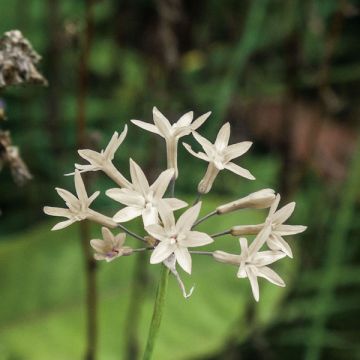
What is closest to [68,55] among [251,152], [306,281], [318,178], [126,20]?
[126,20]

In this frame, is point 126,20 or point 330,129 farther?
point 330,129

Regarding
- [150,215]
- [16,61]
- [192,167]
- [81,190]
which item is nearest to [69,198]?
[81,190]

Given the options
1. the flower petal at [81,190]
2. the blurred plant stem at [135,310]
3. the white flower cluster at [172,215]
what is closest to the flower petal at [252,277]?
the white flower cluster at [172,215]

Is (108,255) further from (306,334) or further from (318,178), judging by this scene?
(318,178)

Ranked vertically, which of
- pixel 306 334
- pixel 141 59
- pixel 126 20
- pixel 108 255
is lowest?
pixel 306 334

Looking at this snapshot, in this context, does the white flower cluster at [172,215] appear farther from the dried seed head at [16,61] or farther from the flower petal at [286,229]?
the dried seed head at [16,61]

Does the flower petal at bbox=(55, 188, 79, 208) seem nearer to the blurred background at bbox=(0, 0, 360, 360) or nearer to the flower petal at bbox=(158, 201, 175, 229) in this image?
the flower petal at bbox=(158, 201, 175, 229)

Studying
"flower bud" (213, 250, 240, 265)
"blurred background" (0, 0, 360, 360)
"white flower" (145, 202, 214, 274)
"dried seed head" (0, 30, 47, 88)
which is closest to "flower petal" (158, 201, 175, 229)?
"white flower" (145, 202, 214, 274)

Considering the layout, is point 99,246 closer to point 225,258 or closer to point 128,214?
point 128,214
